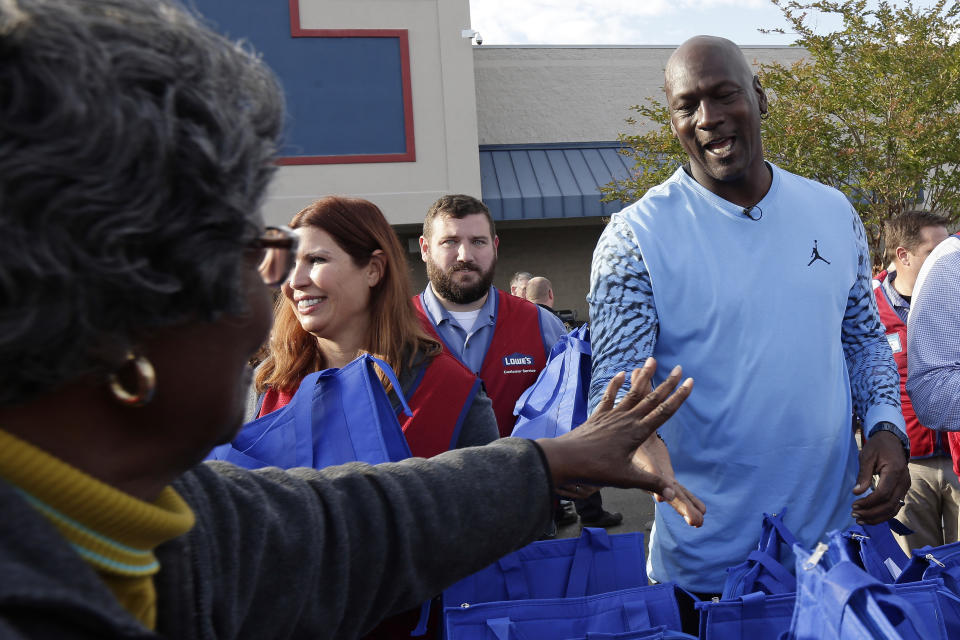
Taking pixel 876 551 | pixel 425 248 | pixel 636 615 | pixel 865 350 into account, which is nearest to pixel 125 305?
pixel 636 615

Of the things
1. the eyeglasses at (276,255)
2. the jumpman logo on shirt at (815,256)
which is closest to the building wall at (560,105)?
the jumpman logo on shirt at (815,256)

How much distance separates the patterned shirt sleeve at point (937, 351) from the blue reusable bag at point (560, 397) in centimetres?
99

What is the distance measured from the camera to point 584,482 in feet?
5.26

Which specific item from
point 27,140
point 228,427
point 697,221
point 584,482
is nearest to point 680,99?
point 697,221

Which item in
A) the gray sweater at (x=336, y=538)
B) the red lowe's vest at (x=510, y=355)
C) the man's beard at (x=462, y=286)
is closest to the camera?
the gray sweater at (x=336, y=538)

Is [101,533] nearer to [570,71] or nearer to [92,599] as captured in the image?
[92,599]

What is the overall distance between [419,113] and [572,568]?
39.6ft

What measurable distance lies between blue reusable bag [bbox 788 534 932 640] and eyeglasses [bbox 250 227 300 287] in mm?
1043

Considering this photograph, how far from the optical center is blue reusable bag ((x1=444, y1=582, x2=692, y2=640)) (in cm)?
188

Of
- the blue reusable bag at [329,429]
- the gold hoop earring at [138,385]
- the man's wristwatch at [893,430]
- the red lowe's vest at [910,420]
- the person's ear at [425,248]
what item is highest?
the gold hoop earring at [138,385]

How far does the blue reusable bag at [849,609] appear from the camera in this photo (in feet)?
4.32

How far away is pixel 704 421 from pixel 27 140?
178 cm

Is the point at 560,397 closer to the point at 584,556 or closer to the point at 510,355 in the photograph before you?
the point at 584,556

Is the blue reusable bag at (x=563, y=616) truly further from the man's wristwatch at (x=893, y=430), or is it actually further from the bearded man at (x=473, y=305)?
the bearded man at (x=473, y=305)
